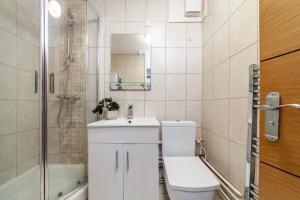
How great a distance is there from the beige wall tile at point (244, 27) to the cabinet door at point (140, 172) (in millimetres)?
1028

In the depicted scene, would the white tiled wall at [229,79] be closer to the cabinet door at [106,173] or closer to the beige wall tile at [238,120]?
the beige wall tile at [238,120]

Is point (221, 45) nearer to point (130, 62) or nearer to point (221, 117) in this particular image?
point (221, 117)

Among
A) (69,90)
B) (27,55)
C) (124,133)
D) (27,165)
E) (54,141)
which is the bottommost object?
(27,165)

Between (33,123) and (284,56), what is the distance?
170 cm

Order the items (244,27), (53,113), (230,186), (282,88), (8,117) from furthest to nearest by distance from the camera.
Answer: (53,113) < (8,117) < (230,186) < (244,27) < (282,88)

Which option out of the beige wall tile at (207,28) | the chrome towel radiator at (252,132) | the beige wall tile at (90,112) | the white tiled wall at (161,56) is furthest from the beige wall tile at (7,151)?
the beige wall tile at (207,28)

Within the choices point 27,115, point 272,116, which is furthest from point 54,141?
point 272,116

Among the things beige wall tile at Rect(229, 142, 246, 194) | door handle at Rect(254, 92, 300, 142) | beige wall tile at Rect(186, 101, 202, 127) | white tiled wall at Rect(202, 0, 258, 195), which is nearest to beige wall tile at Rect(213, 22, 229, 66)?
white tiled wall at Rect(202, 0, 258, 195)

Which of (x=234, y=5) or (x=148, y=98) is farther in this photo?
(x=148, y=98)

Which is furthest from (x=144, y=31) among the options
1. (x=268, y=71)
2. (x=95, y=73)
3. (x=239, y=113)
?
(x=268, y=71)

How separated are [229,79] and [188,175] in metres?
0.78

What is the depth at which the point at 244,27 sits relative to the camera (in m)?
1.23

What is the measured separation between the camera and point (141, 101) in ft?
7.32

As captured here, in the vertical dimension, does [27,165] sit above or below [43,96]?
below
